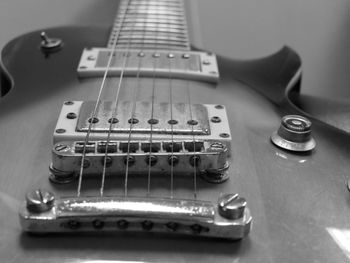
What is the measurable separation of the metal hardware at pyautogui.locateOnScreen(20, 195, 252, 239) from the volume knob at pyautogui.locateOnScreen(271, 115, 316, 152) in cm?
20

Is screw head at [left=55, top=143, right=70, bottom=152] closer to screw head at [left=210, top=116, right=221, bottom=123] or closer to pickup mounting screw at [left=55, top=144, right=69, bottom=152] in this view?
pickup mounting screw at [left=55, top=144, right=69, bottom=152]

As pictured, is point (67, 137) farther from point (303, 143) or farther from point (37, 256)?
point (303, 143)

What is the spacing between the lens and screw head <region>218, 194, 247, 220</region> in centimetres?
47

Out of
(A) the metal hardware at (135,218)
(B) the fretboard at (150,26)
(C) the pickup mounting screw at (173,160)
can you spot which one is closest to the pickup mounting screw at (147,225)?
(A) the metal hardware at (135,218)

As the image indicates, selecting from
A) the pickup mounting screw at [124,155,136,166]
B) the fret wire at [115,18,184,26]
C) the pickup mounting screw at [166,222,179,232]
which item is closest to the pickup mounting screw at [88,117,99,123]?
the pickup mounting screw at [124,155,136,166]

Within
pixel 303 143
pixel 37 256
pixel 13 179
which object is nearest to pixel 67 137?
pixel 13 179

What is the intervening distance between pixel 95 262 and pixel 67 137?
21 cm

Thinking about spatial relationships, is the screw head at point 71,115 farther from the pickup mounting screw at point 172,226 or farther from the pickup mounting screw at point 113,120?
the pickup mounting screw at point 172,226

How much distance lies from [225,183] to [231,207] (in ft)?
0.33

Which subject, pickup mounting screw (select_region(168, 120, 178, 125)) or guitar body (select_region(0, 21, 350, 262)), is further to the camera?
pickup mounting screw (select_region(168, 120, 178, 125))

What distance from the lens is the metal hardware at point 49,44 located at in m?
1.00

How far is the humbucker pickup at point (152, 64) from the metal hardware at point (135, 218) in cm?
41

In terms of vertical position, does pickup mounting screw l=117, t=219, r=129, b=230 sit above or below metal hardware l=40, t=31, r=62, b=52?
above

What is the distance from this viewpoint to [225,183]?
57 centimetres
